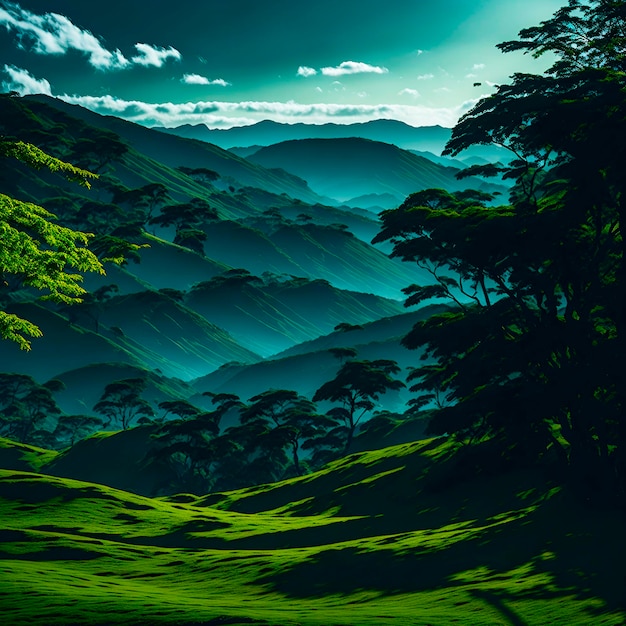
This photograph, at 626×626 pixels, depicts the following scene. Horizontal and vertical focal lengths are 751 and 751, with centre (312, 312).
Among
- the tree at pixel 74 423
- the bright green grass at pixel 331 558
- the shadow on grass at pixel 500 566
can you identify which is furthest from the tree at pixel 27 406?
the shadow on grass at pixel 500 566

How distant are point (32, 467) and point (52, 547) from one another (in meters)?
→ 75.9

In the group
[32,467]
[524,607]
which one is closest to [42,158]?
[524,607]

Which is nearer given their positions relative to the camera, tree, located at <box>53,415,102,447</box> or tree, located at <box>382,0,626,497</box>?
tree, located at <box>382,0,626,497</box>

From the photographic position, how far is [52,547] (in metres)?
33.6

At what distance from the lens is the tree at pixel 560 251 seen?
28.5 meters

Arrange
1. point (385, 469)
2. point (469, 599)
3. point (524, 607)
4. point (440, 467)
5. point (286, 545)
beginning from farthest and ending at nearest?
point (385, 469)
point (440, 467)
point (286, 545)
point (469, 599)
point (524, 607)

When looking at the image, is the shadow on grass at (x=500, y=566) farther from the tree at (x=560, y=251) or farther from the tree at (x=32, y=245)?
the tree at (x=32, y=245)

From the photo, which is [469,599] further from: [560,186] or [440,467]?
[440,467]

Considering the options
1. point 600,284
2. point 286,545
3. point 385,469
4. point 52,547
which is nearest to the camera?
point 600,284

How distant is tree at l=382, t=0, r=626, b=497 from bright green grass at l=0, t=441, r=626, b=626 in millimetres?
4076

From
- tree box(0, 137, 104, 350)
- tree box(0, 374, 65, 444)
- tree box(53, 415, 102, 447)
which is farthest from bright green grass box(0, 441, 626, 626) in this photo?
tree box(53, 415, 102, 447)

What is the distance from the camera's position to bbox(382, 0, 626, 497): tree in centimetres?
2850

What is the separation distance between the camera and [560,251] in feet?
102

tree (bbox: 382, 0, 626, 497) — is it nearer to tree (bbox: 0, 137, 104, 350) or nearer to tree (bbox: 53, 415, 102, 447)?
tree (bbox: 0, 137, 104, 350)
